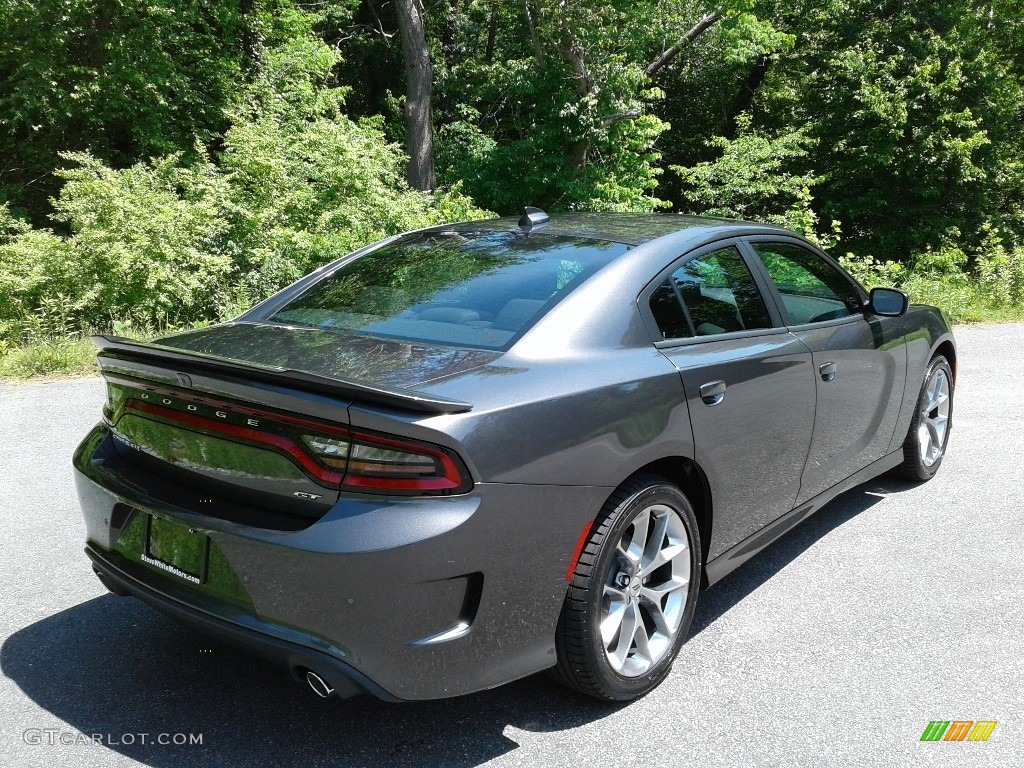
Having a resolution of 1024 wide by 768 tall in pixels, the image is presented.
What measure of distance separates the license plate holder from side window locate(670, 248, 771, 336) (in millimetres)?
1888

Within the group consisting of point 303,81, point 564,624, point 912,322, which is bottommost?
point 564,624

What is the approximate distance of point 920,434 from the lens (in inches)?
200

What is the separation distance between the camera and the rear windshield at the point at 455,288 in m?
3.06

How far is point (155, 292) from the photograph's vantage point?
9.77m

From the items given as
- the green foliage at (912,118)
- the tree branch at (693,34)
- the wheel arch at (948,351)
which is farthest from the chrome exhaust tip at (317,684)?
the green foliage at (912,118)

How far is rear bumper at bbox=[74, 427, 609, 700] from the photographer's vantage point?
2.28 meters

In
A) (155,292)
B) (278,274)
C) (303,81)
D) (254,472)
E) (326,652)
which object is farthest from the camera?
(303,81)

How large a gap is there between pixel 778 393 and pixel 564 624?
142 centimetres

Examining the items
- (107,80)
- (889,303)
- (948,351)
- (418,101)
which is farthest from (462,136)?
(889,303)

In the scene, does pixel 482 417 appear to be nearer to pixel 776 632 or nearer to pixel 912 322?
pixel 776 632

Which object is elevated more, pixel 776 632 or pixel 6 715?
pixel 6 715

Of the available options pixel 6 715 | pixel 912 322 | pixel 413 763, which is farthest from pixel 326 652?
pixel 912 322

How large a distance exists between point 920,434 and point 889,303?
1.09 meters

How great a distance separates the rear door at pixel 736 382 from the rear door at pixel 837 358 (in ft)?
0.51
